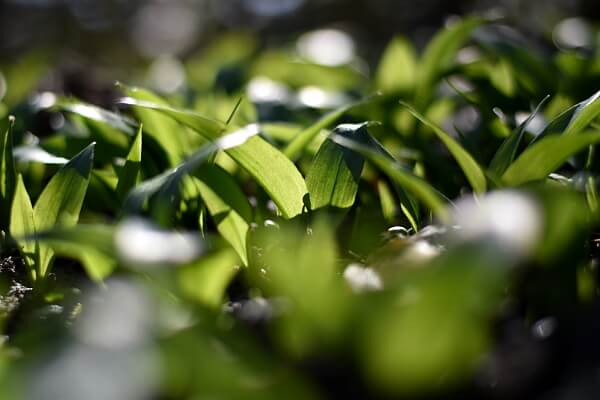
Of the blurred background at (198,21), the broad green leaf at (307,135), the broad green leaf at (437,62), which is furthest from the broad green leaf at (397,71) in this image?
the blurred background at (198,21)

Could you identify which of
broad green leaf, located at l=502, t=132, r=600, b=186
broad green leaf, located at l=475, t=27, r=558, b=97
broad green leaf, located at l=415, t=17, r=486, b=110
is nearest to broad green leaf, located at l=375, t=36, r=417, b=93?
broad green leaf, located at l=415, t=17, r=486, b=110

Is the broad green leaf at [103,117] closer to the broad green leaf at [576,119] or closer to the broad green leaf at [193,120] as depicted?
the broad green leaf at [193,120]

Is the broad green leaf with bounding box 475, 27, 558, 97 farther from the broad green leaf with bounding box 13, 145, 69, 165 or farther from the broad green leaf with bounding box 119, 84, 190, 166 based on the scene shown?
the broad green leaf with bounding box 13, 145, 69, 165

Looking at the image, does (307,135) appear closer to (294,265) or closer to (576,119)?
(576,119)

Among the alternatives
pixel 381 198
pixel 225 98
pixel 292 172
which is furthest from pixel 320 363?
pixel 225 98

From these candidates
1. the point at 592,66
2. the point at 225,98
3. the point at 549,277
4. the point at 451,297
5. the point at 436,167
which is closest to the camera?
the point at 451,297

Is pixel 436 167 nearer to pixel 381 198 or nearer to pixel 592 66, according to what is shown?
pixel 381 198
